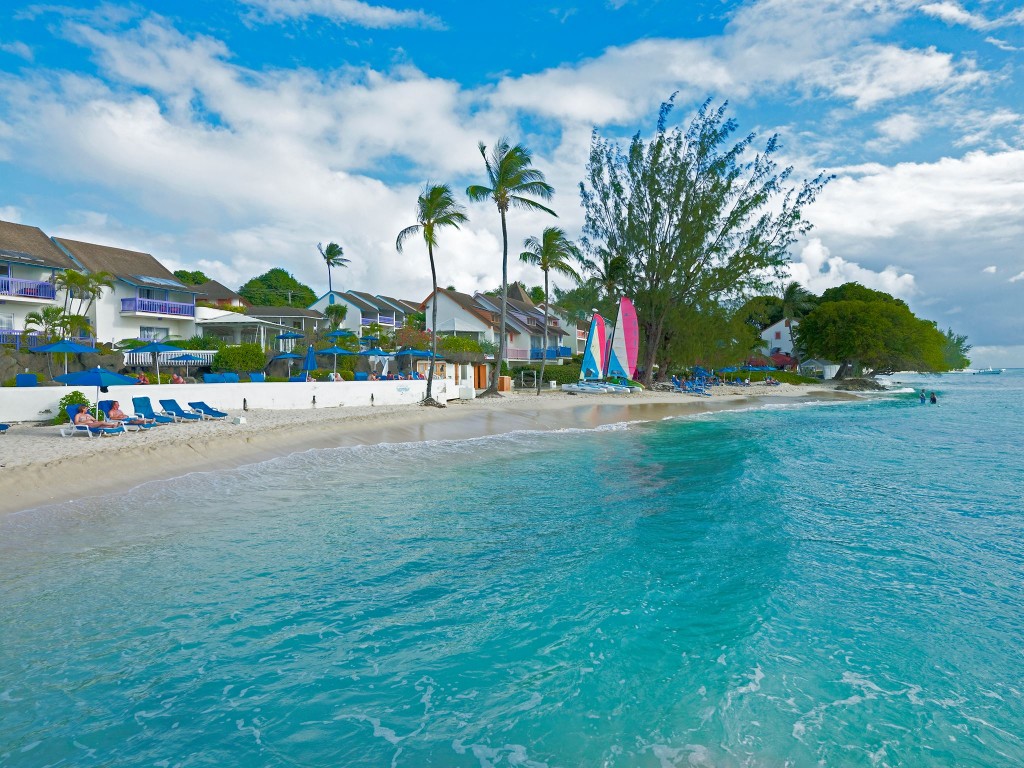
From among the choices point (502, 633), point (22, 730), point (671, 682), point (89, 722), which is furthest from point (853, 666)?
point (22, 730)

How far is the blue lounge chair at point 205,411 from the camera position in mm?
20484

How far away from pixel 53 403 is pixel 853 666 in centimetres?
2149

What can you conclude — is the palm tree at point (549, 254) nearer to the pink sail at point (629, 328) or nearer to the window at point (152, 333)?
the pink sail at point (629, 328)

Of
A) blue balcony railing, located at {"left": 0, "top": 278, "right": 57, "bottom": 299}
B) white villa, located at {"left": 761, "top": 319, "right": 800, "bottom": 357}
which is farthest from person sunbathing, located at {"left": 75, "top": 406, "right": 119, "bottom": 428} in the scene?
white villa, located at {"left": 761, "top": 319, "right": 800, "bottom": 357}

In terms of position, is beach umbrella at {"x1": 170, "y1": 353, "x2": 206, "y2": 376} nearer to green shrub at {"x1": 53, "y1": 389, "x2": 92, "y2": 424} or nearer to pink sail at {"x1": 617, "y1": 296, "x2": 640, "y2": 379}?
green shrub at {"x1": 53, "y1": 389, "x2": 92, "y2": 424}

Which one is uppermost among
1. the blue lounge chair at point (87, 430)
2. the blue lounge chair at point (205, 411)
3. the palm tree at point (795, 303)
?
the palm tree at point (795, 303)

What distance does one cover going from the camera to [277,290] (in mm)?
97688

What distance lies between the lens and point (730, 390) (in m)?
54.8

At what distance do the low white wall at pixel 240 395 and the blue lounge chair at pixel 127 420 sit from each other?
101 cm

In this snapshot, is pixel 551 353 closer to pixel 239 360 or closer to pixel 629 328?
pixel 629 328

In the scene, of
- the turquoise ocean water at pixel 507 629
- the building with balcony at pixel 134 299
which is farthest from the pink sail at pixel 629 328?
the building with balcony at pixel 134 299

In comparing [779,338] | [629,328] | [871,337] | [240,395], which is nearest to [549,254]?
[629,328]

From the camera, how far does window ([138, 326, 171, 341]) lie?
136 feet

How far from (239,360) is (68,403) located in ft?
56.2
